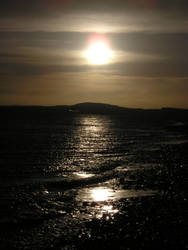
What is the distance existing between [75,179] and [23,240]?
45.1 feet

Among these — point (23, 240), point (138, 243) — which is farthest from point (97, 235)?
point (23, 240)

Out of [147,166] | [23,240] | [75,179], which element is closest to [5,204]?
[23,240]

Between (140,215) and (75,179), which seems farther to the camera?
(75,179)

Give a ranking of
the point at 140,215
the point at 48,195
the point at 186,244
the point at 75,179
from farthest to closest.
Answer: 1. the point at 75,179
2. the point at 48,195
3. the point at 140,215
4. the point at 186,244

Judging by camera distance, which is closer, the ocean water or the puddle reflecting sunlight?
the ocean water

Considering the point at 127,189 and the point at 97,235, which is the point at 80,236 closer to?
the point at 97,235

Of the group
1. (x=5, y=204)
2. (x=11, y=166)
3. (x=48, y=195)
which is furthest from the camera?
(x=11, y=166)

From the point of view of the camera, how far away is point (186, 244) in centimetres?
1402

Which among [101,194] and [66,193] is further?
[66,193]

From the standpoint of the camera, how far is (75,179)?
1125 inches

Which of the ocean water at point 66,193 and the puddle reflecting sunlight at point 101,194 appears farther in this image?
the puddle reflecting sunlight at point 101,194

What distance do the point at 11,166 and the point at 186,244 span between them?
23648mm

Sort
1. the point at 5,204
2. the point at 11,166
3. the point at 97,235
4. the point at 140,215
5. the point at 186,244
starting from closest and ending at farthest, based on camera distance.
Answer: the point at 186,244 < the point at 97,235 < the point at 140,215 < the point at 5,204 < the point at 11,166

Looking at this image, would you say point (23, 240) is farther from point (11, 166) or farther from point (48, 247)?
point (11, 166)
